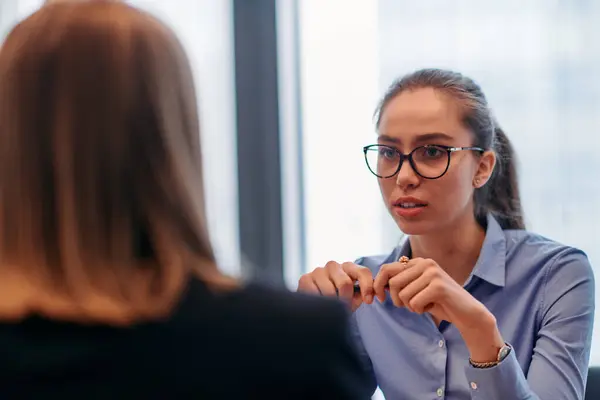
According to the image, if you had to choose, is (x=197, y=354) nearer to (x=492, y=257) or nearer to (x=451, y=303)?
(x=451, y=303)

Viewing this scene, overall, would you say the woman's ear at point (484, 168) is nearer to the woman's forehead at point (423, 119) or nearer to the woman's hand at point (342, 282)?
the woman's forehead at point (423, 119)

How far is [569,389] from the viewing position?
4.87 feet

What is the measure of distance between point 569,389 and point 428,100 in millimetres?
736

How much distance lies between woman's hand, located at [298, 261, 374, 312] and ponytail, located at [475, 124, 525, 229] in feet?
1.72

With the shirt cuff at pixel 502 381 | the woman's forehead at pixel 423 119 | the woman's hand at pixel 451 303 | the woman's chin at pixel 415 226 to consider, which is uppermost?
the woman's forehead at pixel 423 119

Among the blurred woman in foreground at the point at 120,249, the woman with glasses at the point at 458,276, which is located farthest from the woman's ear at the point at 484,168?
the blurred woman in foreground at the point at 120,249

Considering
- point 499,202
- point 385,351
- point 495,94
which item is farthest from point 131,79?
point 495,94

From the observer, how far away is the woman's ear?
1821 mm

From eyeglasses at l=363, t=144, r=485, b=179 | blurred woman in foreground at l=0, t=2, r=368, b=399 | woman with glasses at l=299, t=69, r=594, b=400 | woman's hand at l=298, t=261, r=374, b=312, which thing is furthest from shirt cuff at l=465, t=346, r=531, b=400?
blurred woman in foreground at l=0, t=2, r=368, b=399

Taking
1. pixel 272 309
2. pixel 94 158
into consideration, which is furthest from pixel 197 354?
pixel 94 158

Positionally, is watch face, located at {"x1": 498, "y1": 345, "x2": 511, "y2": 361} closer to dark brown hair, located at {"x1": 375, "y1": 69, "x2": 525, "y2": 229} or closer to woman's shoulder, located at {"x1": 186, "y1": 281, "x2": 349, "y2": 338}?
dark brown hair, located at {"x1": 375, "y1": 69, "x2": 525, "y2": 229}

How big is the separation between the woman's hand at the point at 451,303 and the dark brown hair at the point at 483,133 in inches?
19.1

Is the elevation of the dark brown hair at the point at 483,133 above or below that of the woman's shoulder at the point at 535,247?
above

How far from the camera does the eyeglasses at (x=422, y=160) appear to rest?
1.73 m
